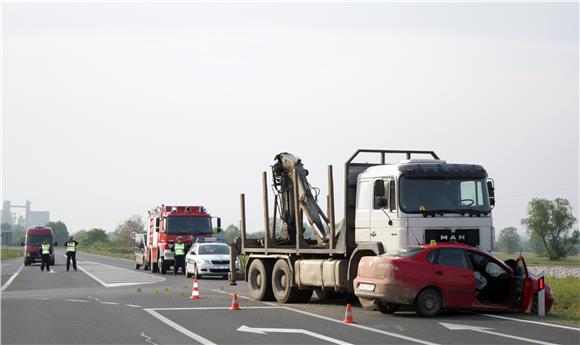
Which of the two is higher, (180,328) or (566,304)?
(566,304)

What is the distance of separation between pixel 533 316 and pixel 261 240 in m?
8.76

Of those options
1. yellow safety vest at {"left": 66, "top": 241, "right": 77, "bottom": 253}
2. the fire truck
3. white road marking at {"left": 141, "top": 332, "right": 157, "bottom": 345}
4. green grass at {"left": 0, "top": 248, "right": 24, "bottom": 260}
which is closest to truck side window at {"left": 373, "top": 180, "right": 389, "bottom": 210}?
white road marking at {"left": 141, "top": 332, "right": 157, "bottom": 345}

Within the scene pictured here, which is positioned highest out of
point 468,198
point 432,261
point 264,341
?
point 468,198

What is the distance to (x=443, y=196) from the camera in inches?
739

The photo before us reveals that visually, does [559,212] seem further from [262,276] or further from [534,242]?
[262,276]

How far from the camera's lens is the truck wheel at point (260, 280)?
74.2ft

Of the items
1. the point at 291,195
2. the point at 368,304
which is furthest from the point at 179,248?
the point at 368,304

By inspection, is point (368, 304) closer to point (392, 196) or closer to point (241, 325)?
point (392, 196)

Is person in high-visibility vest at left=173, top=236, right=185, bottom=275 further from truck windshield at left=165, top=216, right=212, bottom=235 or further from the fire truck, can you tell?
truck windshield at left=165, top=216, right=212, bottom=235

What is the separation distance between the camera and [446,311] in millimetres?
18906

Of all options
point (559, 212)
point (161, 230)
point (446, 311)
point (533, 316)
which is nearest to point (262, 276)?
point (446, 311)

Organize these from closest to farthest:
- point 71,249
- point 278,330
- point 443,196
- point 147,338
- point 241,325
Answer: point 147,338 → point 278,330 → point 241,325 → point 443,196 → point 71,249

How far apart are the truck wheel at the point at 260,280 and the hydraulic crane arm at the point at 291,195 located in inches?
41.5

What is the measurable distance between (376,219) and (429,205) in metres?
1.16
